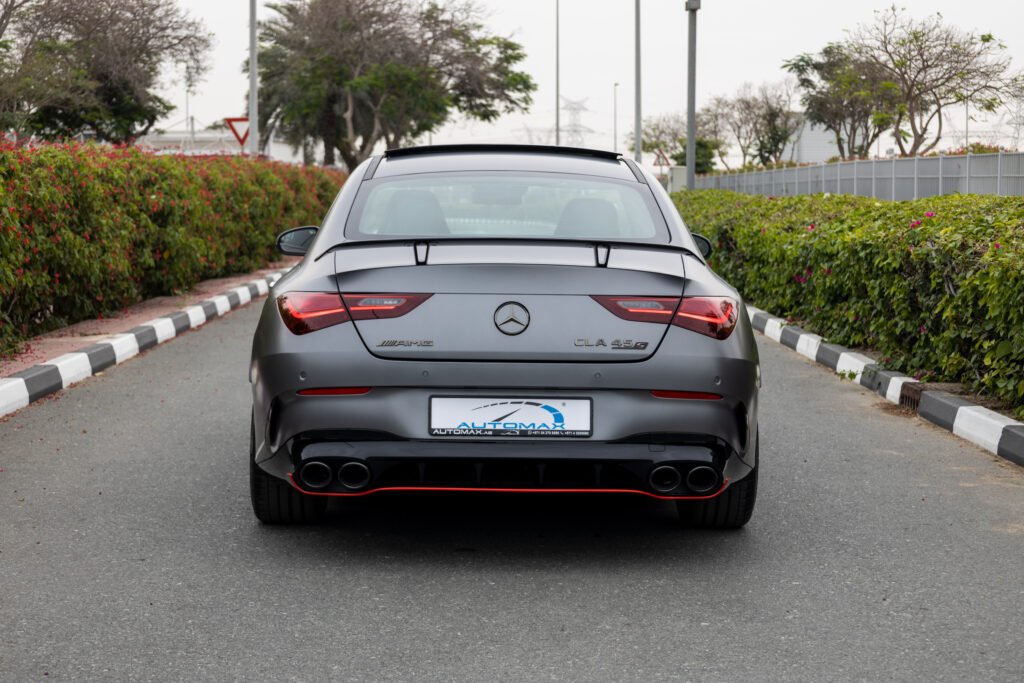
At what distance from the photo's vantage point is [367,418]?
4.56 metres

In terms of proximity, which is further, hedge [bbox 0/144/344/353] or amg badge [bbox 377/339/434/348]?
hedge [bbox 0/144/344/353]

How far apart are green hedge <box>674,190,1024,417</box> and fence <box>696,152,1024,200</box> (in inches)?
364

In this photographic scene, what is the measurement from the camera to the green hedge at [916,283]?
7340 mm

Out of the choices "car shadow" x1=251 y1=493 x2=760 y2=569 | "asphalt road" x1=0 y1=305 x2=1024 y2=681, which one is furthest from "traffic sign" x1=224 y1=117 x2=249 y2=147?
"car shadow" x1=251 y1=493 x2=760 y2=569

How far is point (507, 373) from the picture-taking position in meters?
4.54

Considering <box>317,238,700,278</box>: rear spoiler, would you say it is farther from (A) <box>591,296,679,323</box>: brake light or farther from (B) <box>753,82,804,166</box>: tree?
(B) <box>753,82,804,166</box>: tree

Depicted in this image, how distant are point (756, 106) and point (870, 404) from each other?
90.6 meters

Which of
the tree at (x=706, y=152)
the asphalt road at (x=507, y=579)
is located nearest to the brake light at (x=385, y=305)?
the asphalt road at (x=507, y=579)

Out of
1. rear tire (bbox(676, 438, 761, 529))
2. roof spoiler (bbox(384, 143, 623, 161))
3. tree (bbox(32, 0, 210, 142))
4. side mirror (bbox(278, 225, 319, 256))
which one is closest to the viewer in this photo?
rear tire (bbox(676, 438, 761, 529))

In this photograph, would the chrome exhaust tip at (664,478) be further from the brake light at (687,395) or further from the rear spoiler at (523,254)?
the rear spoiler at (523,254)

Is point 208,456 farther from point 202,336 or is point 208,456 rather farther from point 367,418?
point 202,336

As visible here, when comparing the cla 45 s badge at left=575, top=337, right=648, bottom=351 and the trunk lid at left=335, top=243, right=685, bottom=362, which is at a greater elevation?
the trunk lid at left=335, top=243, right=685, bottom=362

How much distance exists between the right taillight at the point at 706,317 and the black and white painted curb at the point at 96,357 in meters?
3.12

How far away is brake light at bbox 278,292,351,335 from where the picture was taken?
182 inches
